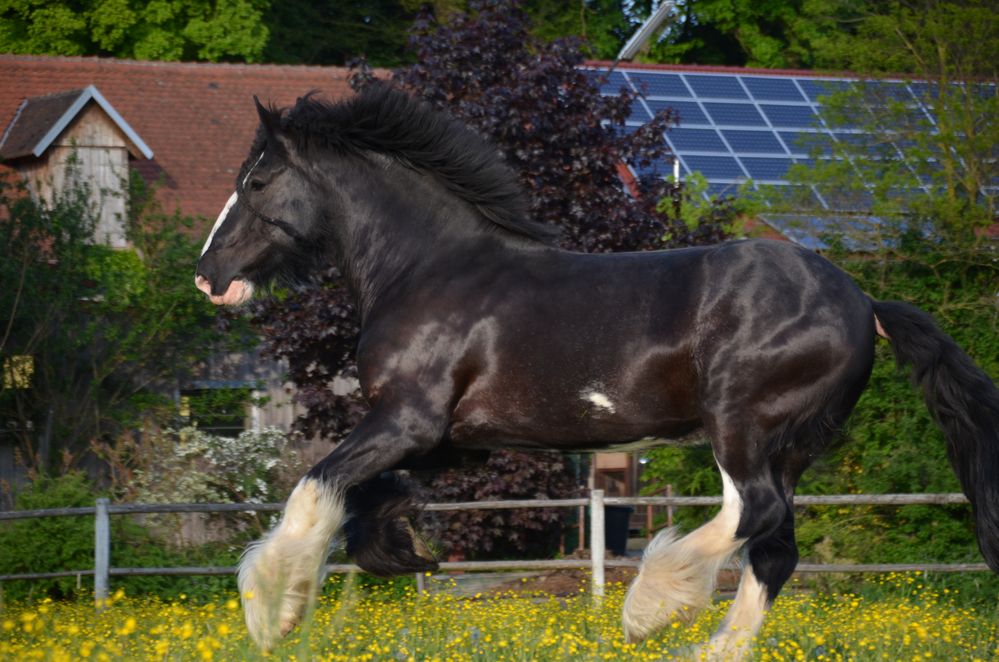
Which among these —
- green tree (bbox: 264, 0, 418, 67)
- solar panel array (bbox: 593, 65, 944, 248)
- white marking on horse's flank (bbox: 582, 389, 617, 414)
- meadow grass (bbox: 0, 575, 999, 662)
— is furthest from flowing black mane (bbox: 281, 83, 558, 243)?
green tree (bbox: 264, 0, 418, 67)

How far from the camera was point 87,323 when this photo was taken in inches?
611

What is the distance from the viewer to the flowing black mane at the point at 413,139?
6.23 m

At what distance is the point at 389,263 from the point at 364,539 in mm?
1278

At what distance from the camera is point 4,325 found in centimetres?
1468

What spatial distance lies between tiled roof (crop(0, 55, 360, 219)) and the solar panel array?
196 inches

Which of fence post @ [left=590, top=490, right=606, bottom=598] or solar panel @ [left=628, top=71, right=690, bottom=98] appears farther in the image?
solar panel @ [left=628, top=71, right=690, bottom=98]

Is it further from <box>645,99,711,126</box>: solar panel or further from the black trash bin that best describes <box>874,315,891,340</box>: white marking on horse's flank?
<box>645,99,711,126</box>: solar panel

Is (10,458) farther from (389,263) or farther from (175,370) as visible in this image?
(389,263)

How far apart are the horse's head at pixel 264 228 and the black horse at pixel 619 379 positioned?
44 centimetres

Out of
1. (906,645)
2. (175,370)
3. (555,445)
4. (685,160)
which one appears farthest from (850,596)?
(685,160)

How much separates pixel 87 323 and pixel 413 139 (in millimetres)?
10208

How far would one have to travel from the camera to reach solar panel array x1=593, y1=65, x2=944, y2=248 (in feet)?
64.4

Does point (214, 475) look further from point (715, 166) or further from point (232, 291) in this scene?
point (715, 166)

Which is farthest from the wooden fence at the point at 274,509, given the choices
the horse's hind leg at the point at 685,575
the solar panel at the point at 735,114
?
the solar panel at the point at 735,114
